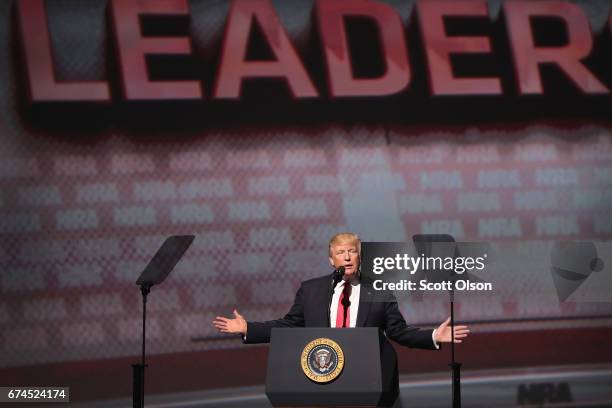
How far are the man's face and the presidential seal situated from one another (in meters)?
0.49

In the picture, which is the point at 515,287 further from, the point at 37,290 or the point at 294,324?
the point at 37,290

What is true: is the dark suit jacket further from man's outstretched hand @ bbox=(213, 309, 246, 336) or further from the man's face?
the man's face

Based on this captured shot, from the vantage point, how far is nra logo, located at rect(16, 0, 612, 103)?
677cm

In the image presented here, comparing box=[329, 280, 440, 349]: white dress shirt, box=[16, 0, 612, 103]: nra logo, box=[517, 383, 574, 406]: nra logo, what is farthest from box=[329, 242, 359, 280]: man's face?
box=[517, 383, 574, 406]: nra logo

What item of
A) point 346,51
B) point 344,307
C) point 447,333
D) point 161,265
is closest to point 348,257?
point 344,307

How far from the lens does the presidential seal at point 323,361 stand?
3.63 metres

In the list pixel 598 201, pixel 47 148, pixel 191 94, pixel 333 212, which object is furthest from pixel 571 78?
pixel 47 148

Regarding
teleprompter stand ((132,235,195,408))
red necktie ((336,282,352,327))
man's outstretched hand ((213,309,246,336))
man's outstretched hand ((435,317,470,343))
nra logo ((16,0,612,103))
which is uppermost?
nra logo ((16,0,612,103))

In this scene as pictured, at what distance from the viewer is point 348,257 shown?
407 centimetres

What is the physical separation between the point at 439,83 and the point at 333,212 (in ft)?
4.40

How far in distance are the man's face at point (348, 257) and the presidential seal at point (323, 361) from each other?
1.62 ft

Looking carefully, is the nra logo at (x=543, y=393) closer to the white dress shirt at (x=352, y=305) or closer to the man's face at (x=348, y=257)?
the white dress shirt at (x=352, y=305)

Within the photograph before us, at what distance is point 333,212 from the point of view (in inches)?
271

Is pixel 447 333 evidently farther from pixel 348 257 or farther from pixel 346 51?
pixel 346 51
